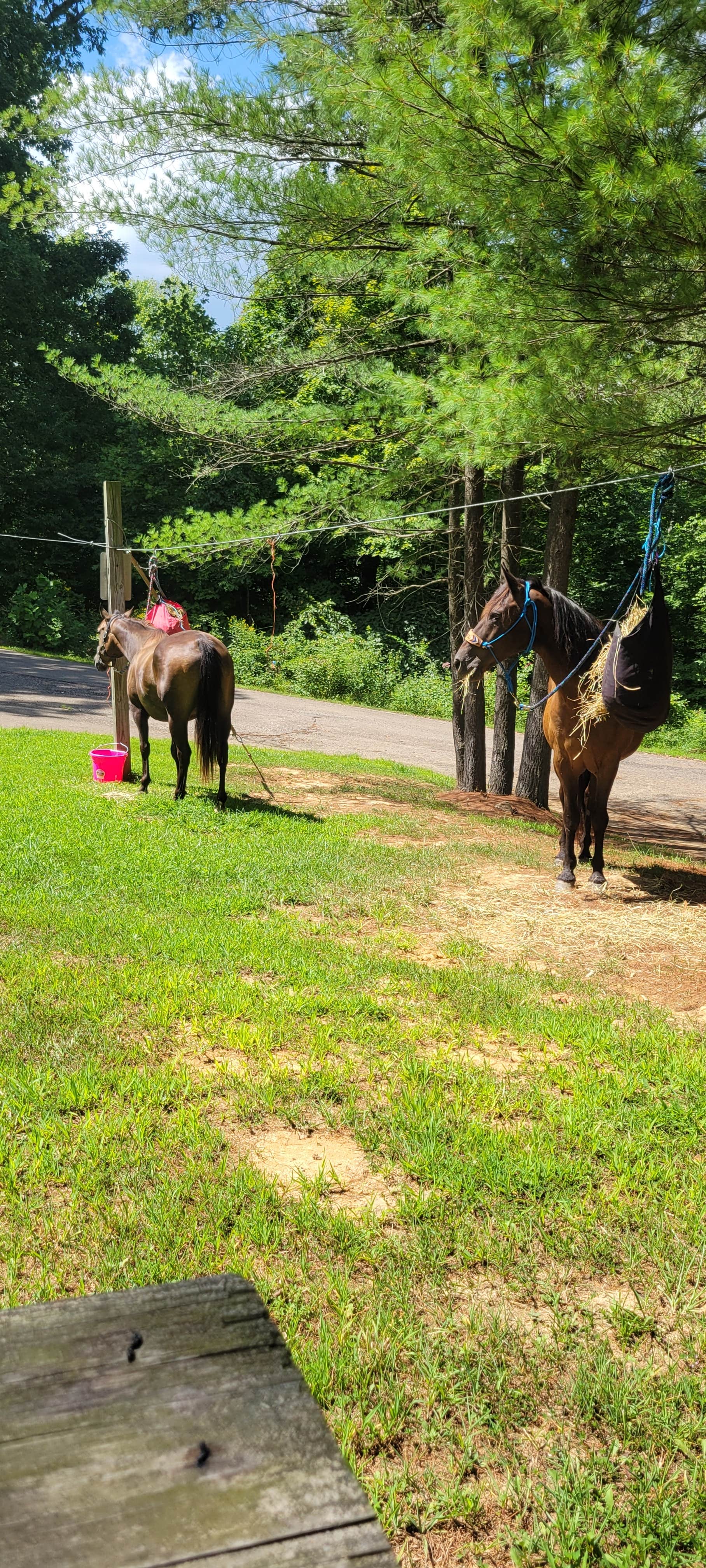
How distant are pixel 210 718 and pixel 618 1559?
743 cm

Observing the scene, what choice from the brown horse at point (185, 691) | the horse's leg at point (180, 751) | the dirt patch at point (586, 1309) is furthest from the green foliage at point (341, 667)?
Result: the dirt patch at point (586, 1309)

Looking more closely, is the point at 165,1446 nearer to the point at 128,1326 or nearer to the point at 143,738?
the point at 128,1326

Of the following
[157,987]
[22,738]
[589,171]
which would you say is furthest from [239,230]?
[157,987]

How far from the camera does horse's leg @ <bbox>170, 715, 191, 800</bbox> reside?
914 cm

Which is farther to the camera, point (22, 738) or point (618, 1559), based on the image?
point (22, 738)

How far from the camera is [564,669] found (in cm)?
725

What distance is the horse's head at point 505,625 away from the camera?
277 inches

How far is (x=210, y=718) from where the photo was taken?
8773 millimetres

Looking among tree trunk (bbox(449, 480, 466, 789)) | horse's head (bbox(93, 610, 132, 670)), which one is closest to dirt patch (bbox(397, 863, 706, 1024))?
horse's head (bbox(93, 610, 132, 670))

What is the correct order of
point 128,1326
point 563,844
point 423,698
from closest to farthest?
point 128,1326
point 563,844
point 423,698

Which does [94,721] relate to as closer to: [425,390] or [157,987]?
[425,390]

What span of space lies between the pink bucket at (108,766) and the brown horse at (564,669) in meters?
4.17

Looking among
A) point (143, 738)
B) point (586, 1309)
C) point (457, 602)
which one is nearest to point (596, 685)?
point (143, 738)

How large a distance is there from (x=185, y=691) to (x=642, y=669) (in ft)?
13.7
